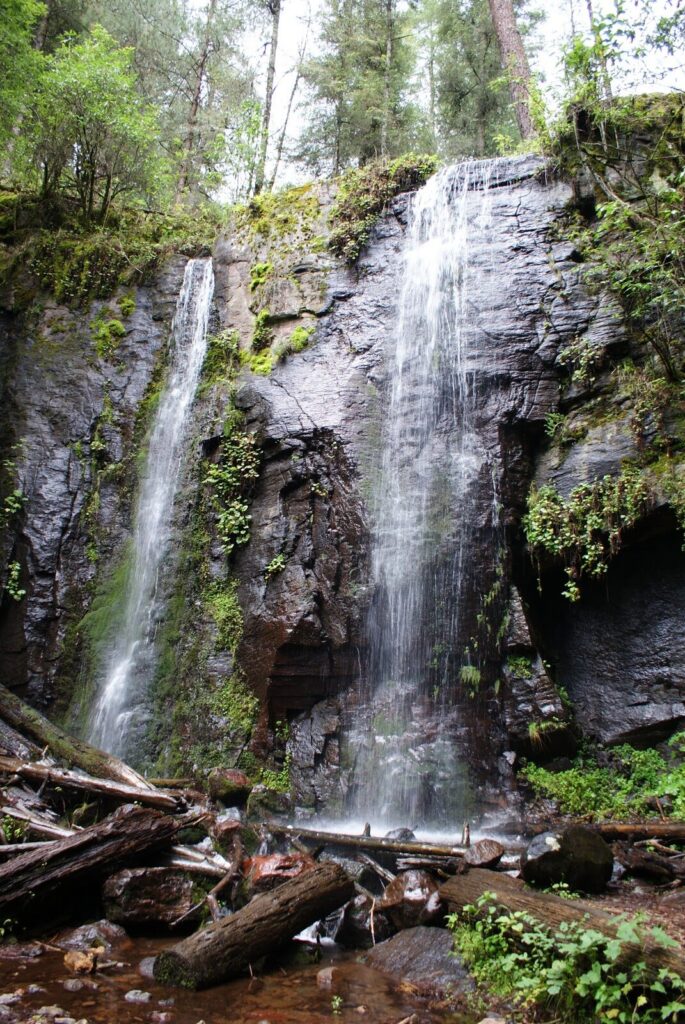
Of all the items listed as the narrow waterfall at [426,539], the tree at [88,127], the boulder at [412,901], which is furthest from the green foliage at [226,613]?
the tree at [88,127]

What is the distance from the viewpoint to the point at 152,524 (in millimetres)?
10227

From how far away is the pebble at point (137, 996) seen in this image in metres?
3.80

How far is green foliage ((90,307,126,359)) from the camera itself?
11.6 metres

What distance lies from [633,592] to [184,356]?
8152mm

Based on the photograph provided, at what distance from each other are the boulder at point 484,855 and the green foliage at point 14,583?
23.6ft

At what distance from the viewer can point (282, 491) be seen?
9.34 m

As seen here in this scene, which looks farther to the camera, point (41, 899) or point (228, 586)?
point (228, 586)

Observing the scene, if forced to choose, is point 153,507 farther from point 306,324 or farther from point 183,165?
point 183,165

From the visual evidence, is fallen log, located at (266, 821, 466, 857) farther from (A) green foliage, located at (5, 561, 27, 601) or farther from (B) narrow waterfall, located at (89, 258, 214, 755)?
(A) green foliage, located at (5, 561, 27, 601)

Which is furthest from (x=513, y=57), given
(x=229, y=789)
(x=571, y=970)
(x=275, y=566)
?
(x=571, y=970)

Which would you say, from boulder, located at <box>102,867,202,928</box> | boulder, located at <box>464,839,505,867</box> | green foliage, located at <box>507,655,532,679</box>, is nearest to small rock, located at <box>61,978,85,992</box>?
boulder, located at <box>102,867,202,928</box>

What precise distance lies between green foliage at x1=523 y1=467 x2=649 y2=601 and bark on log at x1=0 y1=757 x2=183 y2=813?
17.0ft

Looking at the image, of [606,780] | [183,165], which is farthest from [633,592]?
[183,165]

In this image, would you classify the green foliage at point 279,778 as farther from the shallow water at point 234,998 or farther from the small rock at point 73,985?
the small rock at point 73,985
